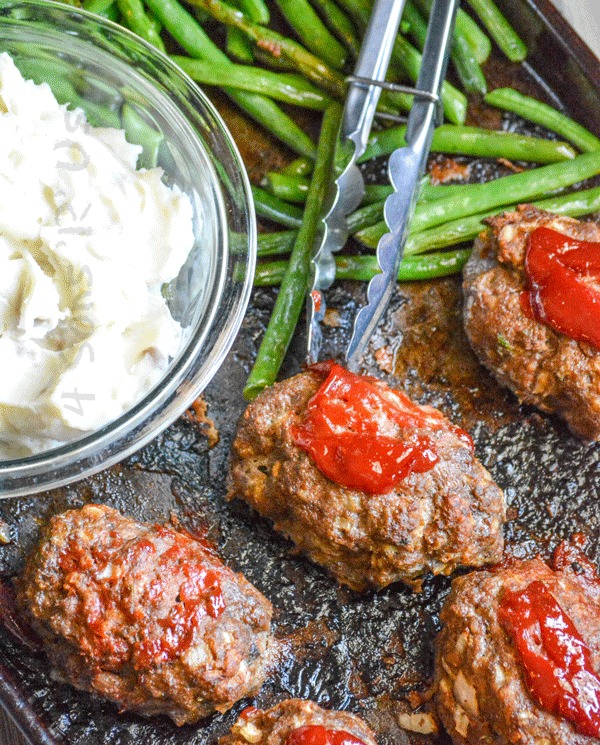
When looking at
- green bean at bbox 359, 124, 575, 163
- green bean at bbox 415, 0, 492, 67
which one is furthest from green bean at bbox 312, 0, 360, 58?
green bean at bbox 359, 124, 575, 163

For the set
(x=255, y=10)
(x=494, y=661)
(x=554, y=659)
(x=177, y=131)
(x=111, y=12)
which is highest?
(x=111, y=12)

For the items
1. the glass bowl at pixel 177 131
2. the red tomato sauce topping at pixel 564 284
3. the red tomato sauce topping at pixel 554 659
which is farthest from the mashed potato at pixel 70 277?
the red tomato sauce topping at pixel 554 659

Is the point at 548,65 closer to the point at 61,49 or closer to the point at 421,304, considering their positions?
the point at 421,304

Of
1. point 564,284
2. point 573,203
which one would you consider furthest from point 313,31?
point 564,284

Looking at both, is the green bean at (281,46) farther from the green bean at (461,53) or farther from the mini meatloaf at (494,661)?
the mini meatloaf at (494,661)

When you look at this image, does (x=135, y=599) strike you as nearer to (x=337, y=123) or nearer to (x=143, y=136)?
(x=143, y=136)

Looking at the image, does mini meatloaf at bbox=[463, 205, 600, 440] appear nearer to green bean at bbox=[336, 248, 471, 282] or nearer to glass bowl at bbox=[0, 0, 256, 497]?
green bean at bbox=[336, 248, 471, 282]
